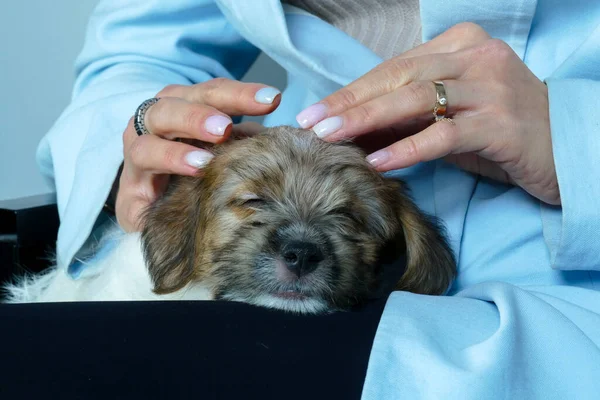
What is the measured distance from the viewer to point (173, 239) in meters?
1.77

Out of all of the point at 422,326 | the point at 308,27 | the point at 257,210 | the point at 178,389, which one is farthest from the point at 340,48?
the point at 178,389

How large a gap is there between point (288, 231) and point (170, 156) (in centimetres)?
36

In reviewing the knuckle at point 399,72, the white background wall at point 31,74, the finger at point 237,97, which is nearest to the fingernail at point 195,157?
the finger at point 237,97

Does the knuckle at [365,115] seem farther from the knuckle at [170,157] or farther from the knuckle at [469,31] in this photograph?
the knuckle at [170,157]

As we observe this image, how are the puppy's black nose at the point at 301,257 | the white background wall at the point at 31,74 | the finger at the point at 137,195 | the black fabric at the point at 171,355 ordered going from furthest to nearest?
the white background wall at the point at 31,74
the finger at the point at 137,195
the puppy's black nose at the point at 301,257
the black fabric at the point at 171,355

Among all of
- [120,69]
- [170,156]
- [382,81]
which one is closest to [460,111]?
[382,81]

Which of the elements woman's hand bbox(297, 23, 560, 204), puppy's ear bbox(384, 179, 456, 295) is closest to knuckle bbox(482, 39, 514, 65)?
woman's hand bbox(297, 23, 560, 204)

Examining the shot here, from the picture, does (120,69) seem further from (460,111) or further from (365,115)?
(460,111)

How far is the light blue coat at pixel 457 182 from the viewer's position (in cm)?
115

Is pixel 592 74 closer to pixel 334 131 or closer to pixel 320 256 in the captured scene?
pixel 334 131

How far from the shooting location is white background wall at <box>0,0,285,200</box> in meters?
3.13

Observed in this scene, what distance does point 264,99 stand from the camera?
1.66 m

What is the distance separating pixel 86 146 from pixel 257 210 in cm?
73

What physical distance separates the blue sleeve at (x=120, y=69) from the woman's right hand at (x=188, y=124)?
262 mm
